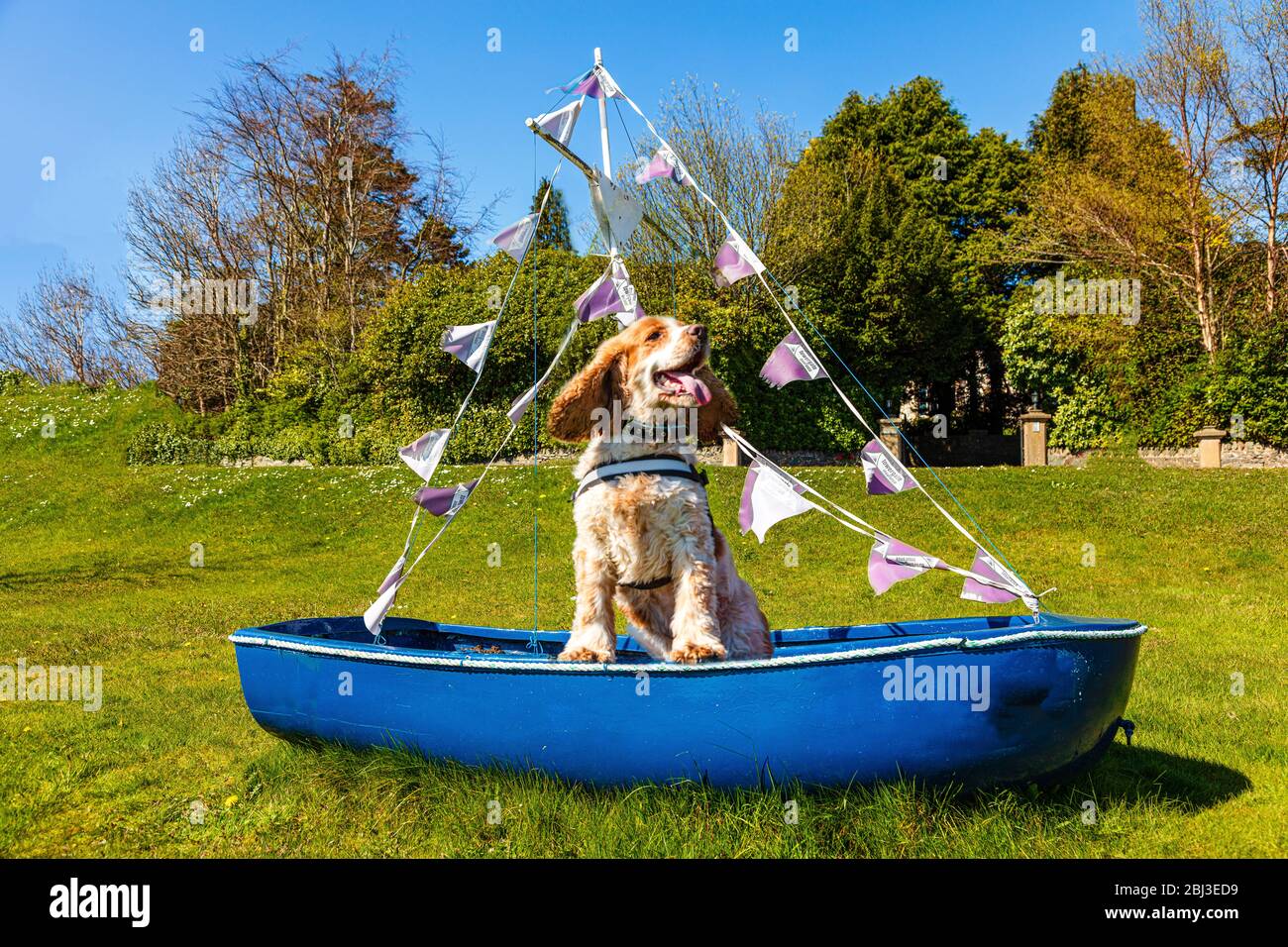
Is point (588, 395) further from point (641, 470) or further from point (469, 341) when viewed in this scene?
point (469, 341)

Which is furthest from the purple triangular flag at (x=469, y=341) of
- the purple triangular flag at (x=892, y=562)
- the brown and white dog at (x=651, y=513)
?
the purple triangular flag at (x=892, y=562)

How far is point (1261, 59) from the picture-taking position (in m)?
20.2

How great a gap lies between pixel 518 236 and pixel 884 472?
2.47 m

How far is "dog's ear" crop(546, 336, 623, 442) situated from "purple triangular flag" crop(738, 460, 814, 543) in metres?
0.93

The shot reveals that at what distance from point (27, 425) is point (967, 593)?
27.6m

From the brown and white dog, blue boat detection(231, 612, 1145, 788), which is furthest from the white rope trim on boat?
the brown and white dog

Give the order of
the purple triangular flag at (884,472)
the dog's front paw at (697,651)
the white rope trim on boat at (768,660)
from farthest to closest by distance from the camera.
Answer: the purple triangular flag at (884,472), the dog's front paw at (697,651), the white rope trim on boat at (768,660)

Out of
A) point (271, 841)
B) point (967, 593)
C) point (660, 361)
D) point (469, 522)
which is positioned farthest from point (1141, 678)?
point (469, 522)

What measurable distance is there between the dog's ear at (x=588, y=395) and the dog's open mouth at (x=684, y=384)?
11.0 inches

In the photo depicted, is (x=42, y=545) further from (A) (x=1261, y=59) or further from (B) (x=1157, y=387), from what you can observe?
(A) (x=1261, y=59)

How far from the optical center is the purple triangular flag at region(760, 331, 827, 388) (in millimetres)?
4406

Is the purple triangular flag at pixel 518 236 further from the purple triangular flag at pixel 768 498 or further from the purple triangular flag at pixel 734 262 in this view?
the purple triangular flag at pixel 768 498

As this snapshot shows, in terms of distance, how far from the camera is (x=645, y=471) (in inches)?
155

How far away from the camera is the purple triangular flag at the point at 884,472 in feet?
14.7
